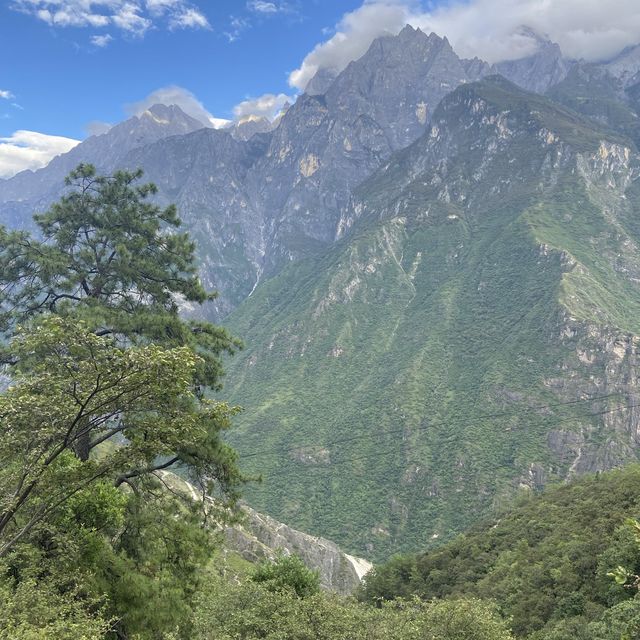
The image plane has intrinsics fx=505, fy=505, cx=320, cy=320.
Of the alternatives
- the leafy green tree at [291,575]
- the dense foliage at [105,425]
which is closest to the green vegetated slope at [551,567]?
the leafy green tree at [291,575]

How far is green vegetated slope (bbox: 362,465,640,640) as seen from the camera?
1214 inches

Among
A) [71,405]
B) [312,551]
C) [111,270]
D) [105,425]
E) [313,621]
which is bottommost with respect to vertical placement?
[312,551]

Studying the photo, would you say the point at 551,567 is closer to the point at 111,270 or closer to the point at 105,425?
the point at 105,425

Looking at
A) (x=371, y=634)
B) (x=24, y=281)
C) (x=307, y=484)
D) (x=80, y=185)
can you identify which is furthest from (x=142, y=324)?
(x=307, y=484)

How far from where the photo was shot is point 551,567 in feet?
147

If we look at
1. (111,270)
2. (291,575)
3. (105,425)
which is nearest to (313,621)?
(105,425)

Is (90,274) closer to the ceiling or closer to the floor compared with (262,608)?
closer to the ceiling

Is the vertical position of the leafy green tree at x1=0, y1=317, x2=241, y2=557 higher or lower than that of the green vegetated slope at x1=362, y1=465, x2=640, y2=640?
higher

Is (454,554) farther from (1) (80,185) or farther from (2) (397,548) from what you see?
(2) (397,548)

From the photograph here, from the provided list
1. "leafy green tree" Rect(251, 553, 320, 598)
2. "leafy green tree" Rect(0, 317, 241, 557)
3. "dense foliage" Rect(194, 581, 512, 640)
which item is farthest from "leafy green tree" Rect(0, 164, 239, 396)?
"leafy green tree" Rect(251, 553, 320, 598)

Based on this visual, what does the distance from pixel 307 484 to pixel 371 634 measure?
564 ft

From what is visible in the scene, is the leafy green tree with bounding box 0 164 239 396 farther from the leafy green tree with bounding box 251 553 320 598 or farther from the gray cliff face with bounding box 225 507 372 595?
the gray cliff face with bounding box 225 507 372 595

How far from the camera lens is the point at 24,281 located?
86.3ft

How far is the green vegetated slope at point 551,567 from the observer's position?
30.8 m
